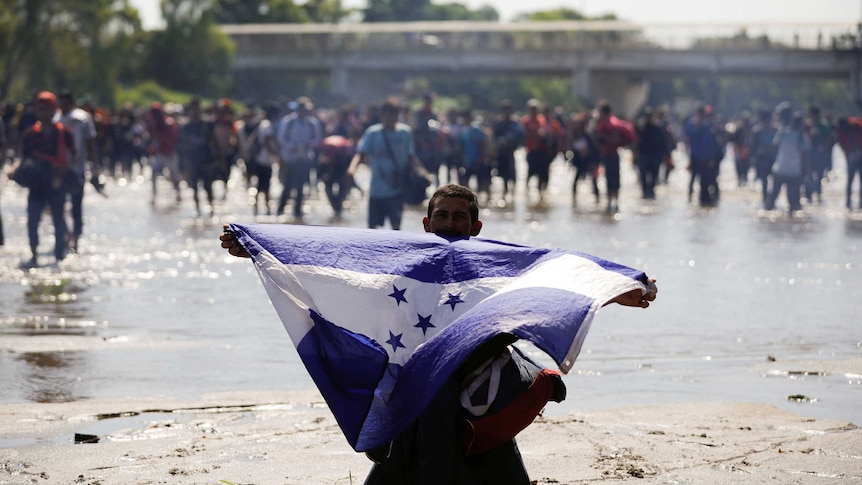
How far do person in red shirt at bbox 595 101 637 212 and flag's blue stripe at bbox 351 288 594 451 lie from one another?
62.8 ft

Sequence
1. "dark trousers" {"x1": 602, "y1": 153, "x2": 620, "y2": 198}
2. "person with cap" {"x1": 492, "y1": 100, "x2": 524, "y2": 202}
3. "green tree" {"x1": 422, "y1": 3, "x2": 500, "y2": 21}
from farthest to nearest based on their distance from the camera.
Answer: "green tree" {"x1": 422, "y1": 3, "x2": 500, "y2": 21}
"person with cap" {"x1": 492, "y1": 100, "x2": 524, "y2": 202}
"dark trousers" {"x1": 602, "y1": 153, "x2": 620, "y2": 198}

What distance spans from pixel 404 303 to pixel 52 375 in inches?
182

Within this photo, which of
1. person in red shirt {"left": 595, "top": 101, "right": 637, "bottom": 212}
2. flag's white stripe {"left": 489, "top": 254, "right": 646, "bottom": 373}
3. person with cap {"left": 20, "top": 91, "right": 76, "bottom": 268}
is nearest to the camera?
flag's white stripe {"left": 489, "top": 254, "right": 646, "bottom": 373}

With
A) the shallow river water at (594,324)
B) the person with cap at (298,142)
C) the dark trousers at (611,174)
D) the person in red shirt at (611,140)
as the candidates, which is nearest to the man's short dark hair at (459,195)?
the shallow river water at (594,324)

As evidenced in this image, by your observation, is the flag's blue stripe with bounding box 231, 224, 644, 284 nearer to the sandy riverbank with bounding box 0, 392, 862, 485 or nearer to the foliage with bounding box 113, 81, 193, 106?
the sandy riverbank with bounding box 0, 392, 862, 485

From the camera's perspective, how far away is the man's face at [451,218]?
5.07 m

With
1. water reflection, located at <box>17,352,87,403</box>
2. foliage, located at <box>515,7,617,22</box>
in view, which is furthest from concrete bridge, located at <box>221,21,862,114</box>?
water reflection, located at <box>17,352,87,403</box>

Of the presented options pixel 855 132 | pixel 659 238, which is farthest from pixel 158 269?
pixel 855 132

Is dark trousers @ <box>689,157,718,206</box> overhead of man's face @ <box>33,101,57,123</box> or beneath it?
beneath

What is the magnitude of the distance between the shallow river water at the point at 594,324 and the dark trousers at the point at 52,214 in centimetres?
28

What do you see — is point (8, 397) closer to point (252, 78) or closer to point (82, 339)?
point (82, 339)

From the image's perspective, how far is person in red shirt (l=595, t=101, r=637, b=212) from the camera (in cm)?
2375

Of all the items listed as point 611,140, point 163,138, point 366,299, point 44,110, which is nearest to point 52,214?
point 44,110

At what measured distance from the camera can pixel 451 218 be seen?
5.09m
